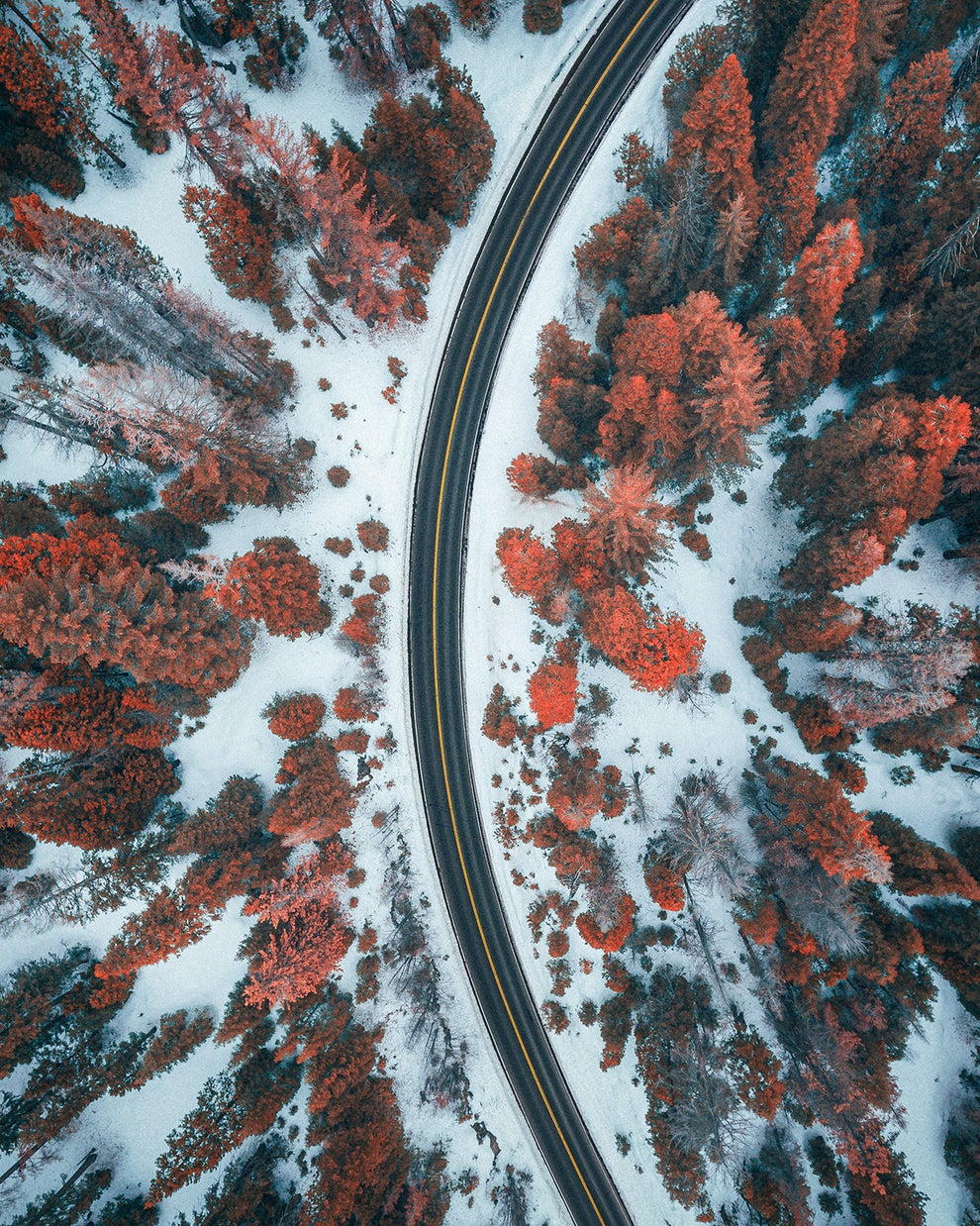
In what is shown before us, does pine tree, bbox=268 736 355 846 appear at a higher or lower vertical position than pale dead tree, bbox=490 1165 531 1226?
higher

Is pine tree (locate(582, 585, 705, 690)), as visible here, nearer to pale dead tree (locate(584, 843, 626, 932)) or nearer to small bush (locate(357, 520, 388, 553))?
pale dead tree (locate(584, 843, 626, 932))

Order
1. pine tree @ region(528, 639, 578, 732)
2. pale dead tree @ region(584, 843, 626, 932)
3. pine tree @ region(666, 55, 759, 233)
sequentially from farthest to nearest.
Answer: pale dead tree @ region(584, 843, 626, 932)
pine tree @ region(528, 639, 578, 732)
pine tree @ region(666, 55, 759, 233)

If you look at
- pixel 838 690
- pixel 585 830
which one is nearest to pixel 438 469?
pixel 585 830

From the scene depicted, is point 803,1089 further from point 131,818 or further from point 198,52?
point 198,52

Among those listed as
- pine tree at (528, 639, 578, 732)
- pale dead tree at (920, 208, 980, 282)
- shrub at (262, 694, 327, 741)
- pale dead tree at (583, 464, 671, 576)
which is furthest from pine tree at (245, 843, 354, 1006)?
pale dead tree at (920, 208, 980, 282)

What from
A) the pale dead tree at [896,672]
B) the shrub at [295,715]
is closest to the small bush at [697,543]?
the pale dead tree at [896,672]

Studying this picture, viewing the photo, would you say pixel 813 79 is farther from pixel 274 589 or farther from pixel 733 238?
pixel 274 589

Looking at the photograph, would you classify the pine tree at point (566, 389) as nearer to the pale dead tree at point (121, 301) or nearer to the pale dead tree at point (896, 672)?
the pale dead tree at point (121, 301)
